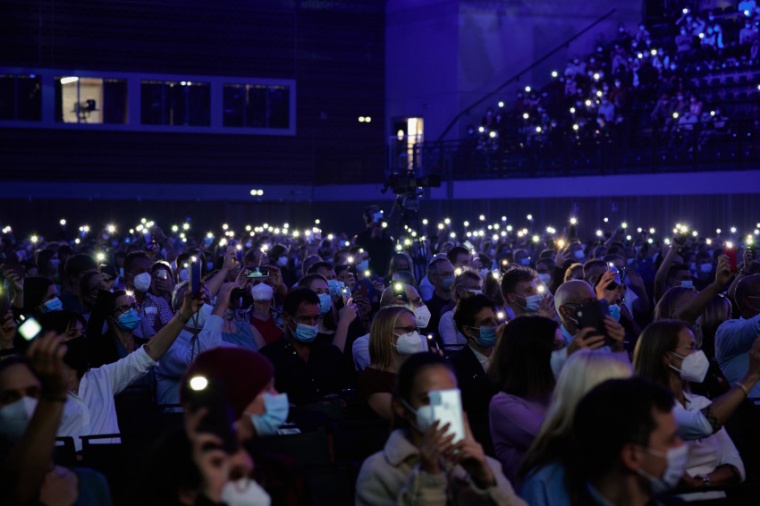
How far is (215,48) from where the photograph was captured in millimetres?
39406

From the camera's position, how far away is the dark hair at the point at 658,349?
6.31m

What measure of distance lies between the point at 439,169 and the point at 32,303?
24.4m

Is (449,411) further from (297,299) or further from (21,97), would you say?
(21,97)

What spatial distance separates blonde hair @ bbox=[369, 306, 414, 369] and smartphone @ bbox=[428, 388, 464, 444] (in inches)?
123

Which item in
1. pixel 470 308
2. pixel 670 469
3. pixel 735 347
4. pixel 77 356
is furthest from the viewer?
pixel 735 347

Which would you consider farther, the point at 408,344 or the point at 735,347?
the point at 735,347

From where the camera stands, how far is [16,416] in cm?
486

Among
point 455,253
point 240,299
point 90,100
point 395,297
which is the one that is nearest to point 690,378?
point 395,297

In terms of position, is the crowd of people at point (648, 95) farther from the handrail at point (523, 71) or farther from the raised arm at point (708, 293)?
the raised arm at point (708, 293)

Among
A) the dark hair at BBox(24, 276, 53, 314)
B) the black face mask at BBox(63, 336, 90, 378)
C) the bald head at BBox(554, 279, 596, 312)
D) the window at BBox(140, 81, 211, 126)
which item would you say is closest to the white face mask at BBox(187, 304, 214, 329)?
the dark hair at BBox(24, 276, 53, 314)

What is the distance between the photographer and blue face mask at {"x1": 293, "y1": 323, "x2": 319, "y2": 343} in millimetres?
8633

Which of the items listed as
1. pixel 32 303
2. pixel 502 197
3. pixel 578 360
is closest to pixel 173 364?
pixel 32 303

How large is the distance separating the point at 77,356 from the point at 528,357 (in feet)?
8.20

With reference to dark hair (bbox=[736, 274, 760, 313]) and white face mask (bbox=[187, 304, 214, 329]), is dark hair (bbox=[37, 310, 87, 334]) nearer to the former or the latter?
white face mask (bbox=[187, 304, 214, 329])
